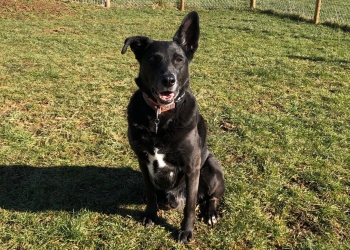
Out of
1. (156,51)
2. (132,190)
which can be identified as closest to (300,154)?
(132,190)

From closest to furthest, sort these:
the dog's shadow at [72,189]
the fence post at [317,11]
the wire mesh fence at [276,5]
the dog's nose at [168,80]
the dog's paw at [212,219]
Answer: the dog's nose at [168,80] < the dog's paw at [212,219] < the dog's shadow at [72,189] < the fence post at [317,11] < the wire mesh fence at [276,5]

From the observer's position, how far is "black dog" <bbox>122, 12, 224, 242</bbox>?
8.59ft

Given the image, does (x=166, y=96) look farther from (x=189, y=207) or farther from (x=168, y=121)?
(x=189, y=207)

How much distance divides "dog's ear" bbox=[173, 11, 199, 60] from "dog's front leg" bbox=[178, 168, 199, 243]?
3.35ft

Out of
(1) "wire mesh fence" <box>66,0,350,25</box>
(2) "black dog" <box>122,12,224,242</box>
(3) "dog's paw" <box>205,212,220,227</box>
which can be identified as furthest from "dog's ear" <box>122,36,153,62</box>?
(1) "wire mesh fence" <box>66,0,350,25</box>

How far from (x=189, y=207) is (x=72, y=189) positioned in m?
1.29

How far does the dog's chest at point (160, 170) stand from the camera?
8.77 feet

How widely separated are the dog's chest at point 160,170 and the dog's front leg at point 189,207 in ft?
0.47

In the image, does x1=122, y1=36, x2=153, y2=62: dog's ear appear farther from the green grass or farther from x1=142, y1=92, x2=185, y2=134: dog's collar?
the green grass

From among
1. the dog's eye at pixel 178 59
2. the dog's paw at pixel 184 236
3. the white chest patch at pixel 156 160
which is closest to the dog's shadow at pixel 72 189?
the dog's paw at pixel 184 236

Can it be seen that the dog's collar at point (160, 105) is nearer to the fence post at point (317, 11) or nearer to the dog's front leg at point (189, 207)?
the dog's front leg at point (189, 207)

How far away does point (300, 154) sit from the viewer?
4121 mm

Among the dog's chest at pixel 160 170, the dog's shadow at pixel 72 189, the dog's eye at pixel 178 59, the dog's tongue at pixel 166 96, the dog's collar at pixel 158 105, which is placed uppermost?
the dog's eye at pixel 178 59

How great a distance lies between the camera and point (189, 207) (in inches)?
111
